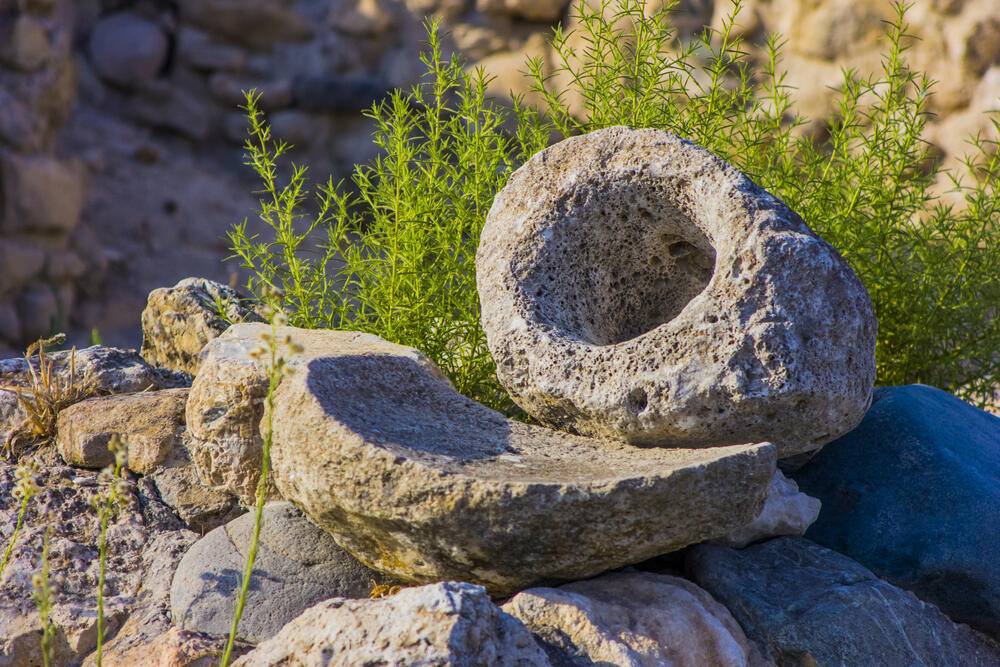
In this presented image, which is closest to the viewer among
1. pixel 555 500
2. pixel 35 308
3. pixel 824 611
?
pixel 555 500

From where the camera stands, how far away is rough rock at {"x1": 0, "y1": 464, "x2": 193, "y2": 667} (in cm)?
199

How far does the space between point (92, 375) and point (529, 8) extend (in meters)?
5.42

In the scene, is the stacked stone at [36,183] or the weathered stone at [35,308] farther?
the weathered stone at [35,308]

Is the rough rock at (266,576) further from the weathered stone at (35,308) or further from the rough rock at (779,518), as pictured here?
the weathered stone at (35,308)

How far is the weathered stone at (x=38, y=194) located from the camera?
652cm

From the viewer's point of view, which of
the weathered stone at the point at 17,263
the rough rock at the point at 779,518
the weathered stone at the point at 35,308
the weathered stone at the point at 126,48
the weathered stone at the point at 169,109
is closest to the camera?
the rough rock at the point at 779,518

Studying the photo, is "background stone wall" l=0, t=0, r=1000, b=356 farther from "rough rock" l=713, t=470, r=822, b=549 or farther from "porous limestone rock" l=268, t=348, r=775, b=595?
"porous limestone rock" l=268, t=348, r=775, b=595

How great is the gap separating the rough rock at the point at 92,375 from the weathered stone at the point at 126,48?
5.66m

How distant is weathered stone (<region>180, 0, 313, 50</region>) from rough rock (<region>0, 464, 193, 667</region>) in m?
6.22

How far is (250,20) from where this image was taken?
7805mm

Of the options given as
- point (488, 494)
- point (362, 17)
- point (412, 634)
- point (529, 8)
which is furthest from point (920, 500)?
point (362, 17)

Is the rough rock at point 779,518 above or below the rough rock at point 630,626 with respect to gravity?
above

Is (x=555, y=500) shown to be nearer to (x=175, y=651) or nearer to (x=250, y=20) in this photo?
(x=175, y=651)

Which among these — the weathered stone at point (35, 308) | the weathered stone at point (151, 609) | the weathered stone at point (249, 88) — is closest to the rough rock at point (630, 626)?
the weathered stone at point (151, 609)
